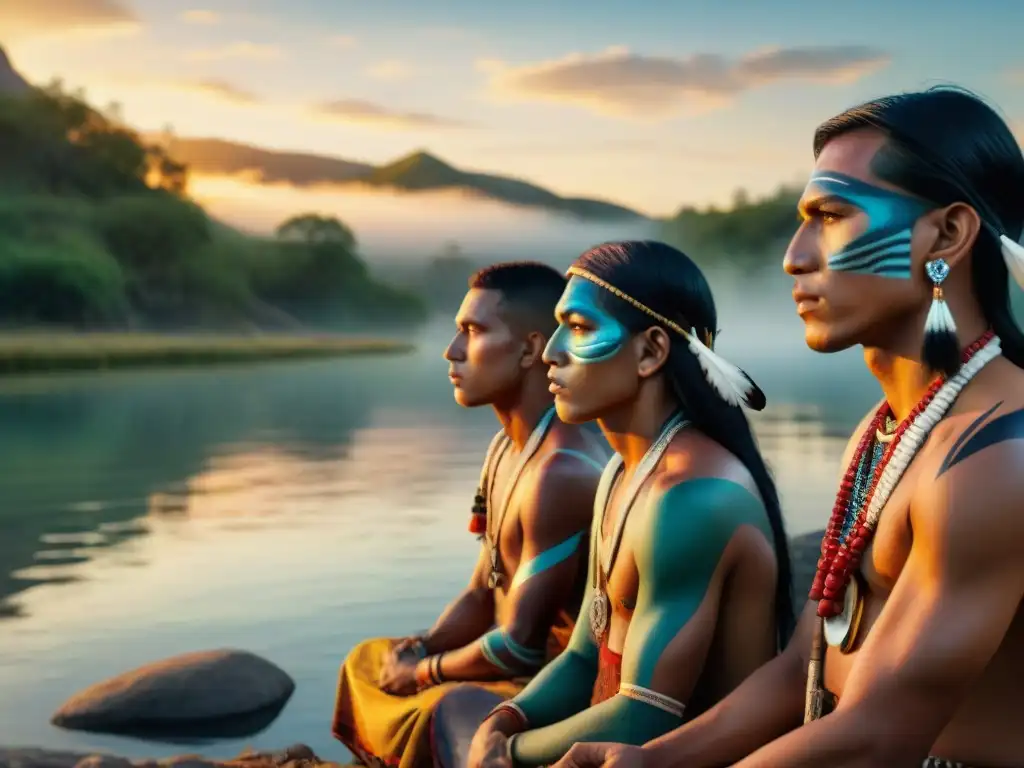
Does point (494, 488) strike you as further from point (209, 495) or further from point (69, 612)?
point (209, 495)

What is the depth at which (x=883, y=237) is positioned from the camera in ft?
8.64

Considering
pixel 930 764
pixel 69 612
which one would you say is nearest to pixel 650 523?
pixel 930 764

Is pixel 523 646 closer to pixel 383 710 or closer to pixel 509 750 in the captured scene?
pixel 383 710

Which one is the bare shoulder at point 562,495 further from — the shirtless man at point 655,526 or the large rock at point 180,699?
the large rock at point 180,699

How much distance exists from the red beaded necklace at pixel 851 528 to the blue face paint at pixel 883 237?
0.22 metres

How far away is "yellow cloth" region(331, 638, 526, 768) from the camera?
462 centimetres

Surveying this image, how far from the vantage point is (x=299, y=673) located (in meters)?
7.73

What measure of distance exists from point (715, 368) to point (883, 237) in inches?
41.3

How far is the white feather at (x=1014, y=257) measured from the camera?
8.48ft

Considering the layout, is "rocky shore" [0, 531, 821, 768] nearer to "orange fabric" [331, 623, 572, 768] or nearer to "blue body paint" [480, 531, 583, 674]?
"orange fabric" [331, 623, 572, 768]

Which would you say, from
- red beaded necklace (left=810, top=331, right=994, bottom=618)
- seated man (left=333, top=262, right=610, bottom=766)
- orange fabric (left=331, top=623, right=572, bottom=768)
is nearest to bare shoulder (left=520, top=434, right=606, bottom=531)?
seated man (left=333, top=262, right=610, bottom=766)

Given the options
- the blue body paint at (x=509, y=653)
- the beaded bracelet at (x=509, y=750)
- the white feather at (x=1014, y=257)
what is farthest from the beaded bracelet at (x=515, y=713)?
the white feather at (x=1014, y=257)

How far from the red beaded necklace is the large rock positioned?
476cm

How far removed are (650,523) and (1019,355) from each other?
3.62ft
